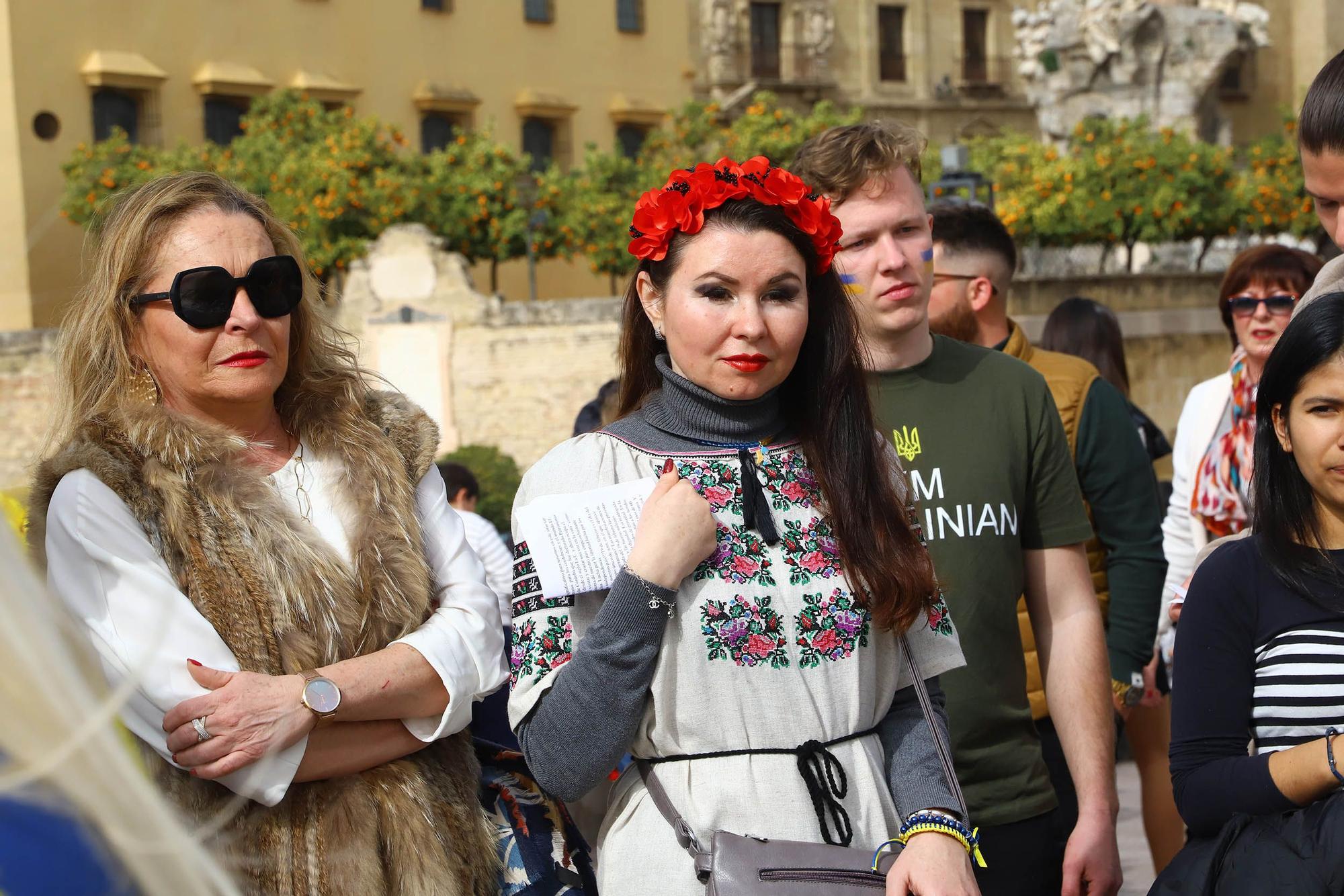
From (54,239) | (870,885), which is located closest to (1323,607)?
(870,885)

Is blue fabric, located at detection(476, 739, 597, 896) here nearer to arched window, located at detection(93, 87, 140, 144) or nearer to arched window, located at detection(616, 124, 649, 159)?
arched window, located at detection(93, 87, 140, 144)

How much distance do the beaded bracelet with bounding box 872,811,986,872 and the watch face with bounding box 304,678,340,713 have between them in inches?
36.5

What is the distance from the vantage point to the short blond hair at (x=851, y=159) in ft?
11.9

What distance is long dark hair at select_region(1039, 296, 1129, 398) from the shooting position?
21.9 feet

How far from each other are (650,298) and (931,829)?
3.47ft

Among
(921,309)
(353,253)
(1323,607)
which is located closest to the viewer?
(1323,607)

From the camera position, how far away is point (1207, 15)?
2780 cm

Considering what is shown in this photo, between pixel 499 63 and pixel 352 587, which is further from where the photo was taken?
pixel 499 63

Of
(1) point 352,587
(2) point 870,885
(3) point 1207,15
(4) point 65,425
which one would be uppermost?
(3) point 1207,15

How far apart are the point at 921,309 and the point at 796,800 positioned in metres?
1.50

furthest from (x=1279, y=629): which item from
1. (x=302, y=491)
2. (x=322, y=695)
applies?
(x=302, y=491)

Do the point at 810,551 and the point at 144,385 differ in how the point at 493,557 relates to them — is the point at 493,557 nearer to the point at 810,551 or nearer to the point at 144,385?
the point at 144,385

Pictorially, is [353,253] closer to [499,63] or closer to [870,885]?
[499,63]

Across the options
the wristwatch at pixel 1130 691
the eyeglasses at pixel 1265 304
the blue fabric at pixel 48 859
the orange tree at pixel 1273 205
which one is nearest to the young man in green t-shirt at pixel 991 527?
the wristwatch at pixel 1130 691
